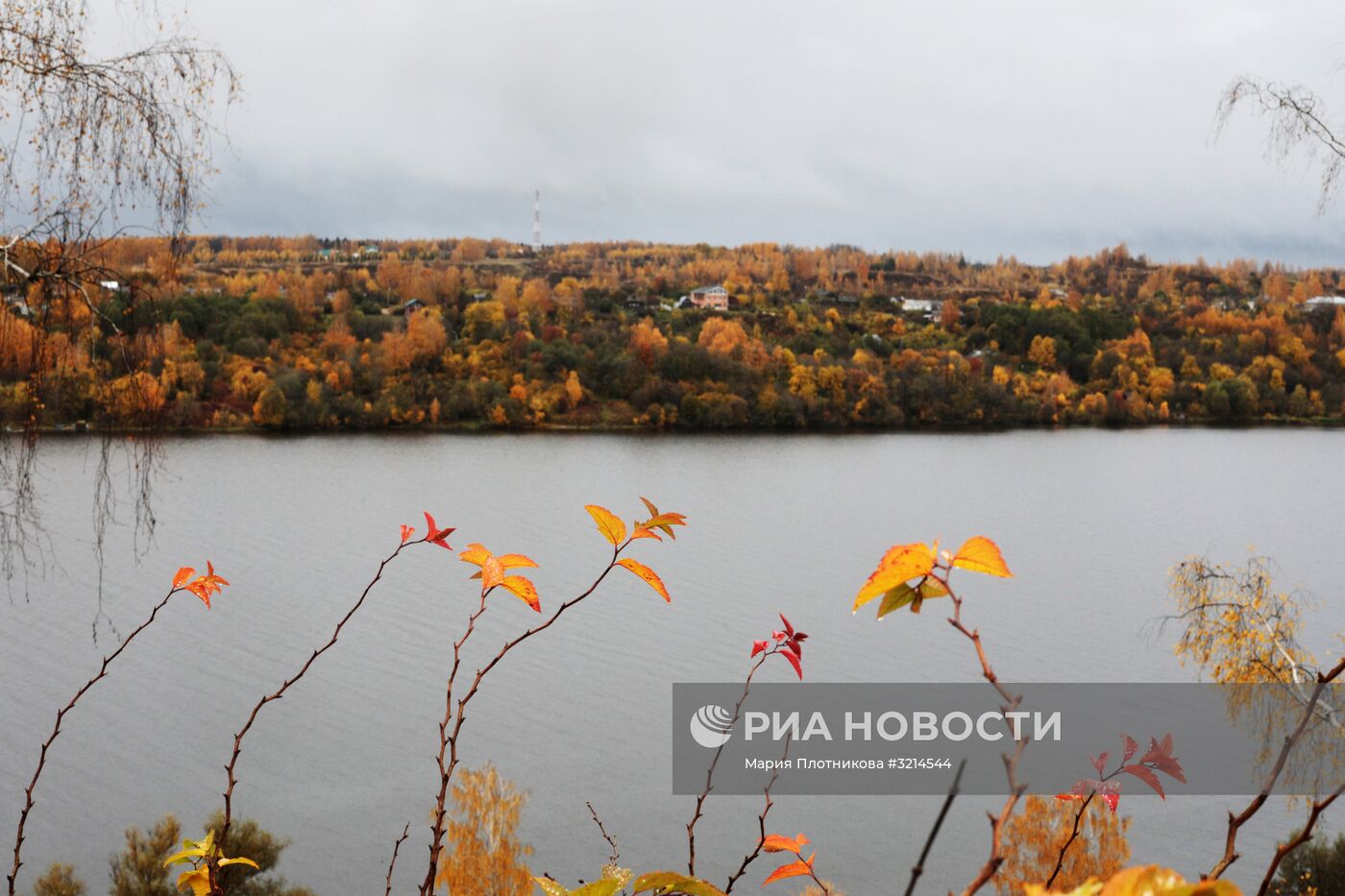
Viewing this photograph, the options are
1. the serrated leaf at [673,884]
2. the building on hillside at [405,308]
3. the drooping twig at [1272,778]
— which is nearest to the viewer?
the drooping twig at [1272,778]

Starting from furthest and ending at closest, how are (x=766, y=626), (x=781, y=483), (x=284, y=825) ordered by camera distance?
1. (x=781, y=483)
2. (x=766, y=626)
3. (x=284, y=825)

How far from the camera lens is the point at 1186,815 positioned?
1256 centimetres

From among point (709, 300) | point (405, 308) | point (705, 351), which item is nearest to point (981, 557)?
point (705, 351)

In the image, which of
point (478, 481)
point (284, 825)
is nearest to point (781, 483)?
point (478, 481)

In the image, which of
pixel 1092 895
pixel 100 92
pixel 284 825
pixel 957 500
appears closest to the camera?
pixel 1092 895

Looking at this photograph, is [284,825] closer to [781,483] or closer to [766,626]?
[766,626]

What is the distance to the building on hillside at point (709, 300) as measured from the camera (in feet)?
229

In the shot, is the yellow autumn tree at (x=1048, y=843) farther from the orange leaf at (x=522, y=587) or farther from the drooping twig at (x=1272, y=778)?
the drooping twig at (x=1272, y=778)

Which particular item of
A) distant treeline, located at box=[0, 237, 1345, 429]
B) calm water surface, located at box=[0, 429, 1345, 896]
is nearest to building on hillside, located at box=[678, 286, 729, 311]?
distant treeline, located at box=[0, 237, 1345, 429]

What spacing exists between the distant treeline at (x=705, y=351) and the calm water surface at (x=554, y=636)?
1340 cm

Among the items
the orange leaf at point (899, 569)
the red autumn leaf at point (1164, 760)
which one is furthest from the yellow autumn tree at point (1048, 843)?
the orange leaf at point (899, 569)

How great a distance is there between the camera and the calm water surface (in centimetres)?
1184

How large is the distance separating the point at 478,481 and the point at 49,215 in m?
28.8

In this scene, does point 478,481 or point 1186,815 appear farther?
point 478,481
